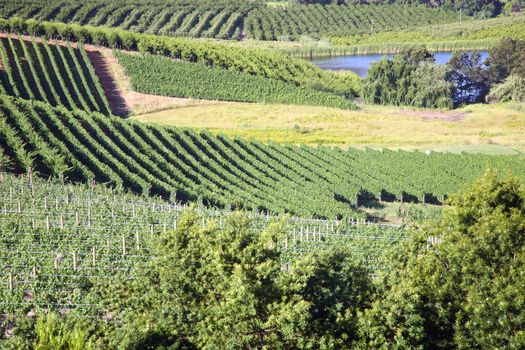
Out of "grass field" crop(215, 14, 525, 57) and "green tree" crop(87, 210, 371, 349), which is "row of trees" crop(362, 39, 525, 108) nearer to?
"grass field" crop(215, 14, 525, 57)

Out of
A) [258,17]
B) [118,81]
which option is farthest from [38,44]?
[258,17]

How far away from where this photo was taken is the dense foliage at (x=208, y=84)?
91.6 meters

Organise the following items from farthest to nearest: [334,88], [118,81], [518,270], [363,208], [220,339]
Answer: [334,88] → [118,81] → [363,208] → [518,270] → [220,339]

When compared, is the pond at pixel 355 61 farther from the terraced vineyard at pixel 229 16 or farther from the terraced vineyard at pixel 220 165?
the terraced vineyard at pixel 220 165

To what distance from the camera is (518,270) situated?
22297 millimetres

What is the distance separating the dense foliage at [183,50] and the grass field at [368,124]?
1201cm

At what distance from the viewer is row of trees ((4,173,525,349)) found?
20.8 meters

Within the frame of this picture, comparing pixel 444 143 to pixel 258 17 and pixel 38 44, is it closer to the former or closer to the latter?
pixel 38 44

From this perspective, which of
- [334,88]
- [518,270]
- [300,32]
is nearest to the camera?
[518,270]

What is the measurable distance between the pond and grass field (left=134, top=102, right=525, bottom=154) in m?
38.7

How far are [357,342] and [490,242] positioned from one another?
5.50 metres

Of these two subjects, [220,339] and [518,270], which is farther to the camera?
[518,270]

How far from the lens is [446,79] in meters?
101

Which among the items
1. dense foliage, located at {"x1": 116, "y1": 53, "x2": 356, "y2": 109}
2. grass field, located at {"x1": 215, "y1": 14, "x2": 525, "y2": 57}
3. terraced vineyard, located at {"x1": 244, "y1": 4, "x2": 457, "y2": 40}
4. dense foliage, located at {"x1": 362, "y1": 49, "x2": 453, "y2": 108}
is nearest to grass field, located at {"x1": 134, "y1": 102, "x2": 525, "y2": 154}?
dense foliage, located at {"x1": 116, "y1": 53, "x2": 356, "y2": 109}
